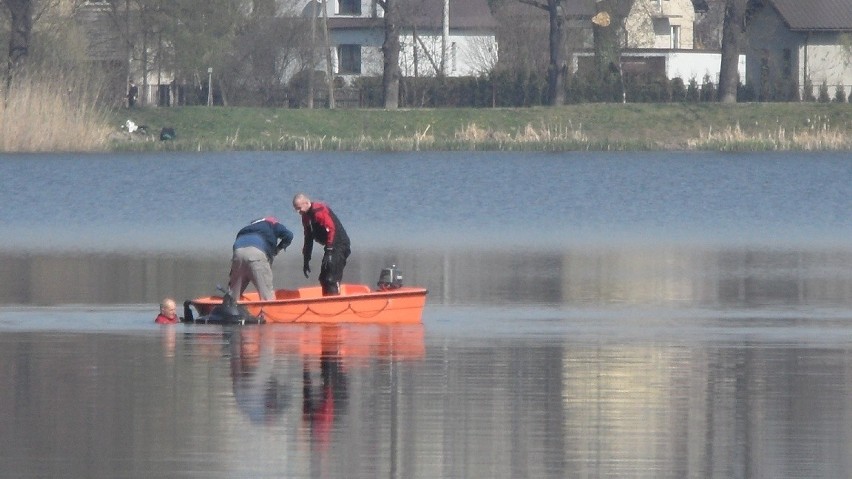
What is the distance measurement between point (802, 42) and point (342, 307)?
6585 centimetres

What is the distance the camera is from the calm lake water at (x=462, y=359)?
40.1 ft

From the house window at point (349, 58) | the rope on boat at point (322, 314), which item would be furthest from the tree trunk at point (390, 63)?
the rope on boat at point (322, 314)

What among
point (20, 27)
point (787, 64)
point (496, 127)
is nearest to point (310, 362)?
point (20, 27)

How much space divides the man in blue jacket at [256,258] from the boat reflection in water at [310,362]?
0.60 metres

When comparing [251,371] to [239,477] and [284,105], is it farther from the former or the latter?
[284,105]

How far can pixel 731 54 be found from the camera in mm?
76562

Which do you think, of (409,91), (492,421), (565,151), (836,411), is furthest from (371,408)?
(409,91)

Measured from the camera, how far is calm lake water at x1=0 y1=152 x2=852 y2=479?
481 inches

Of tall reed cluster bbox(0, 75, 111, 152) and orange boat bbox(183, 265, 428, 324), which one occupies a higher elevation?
tall reed cluster bbox(0, 75, 111, 152)

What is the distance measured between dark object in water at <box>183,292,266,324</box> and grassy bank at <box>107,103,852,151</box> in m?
47.8

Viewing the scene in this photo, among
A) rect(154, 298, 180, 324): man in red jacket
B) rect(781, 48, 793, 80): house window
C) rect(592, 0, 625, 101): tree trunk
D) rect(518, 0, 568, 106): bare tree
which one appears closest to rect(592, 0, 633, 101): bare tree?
rect(592, 0, 625, 101): tree trunk

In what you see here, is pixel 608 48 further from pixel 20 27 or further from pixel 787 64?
pixel 20 27

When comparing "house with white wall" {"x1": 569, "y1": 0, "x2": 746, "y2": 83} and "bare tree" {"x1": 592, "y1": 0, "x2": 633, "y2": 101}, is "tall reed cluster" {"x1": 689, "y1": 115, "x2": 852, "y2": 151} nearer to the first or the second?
"bare tree" {"x1": 592, "y1": 0, "x2": 633, "y2": 101}

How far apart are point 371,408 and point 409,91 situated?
222 feet
